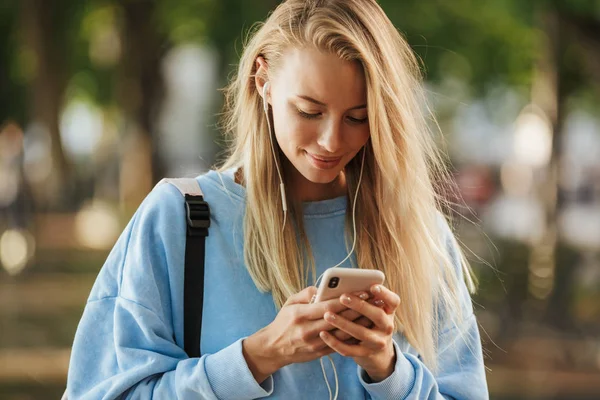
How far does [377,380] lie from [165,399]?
46 cm

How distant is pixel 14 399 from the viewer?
307 inches

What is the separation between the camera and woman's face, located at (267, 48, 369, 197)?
2.39 m

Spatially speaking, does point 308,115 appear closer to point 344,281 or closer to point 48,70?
point 344,281

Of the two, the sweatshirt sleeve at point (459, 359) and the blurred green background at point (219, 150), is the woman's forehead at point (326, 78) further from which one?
the blurred green background at point (219, 150)

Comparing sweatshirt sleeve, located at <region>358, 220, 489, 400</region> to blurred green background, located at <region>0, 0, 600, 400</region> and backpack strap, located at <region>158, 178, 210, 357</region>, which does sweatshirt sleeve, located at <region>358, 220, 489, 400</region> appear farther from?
backpack strap, located at <region>158, 178, 210, 357</region>

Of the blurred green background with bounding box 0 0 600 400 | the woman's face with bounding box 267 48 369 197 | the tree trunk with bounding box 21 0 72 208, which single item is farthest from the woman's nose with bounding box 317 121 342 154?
the tree trunk with bounding box 21 0 72 208

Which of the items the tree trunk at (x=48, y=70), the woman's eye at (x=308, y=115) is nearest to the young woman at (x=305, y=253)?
the woman's eye at (x=308, y=115)

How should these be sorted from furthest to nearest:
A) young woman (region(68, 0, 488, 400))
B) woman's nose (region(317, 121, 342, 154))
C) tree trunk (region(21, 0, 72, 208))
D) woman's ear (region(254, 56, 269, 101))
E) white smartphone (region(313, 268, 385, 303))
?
1. tree trunk (region(21, 0, 72, 208))
2. woman's ear (region(254, 56, 269, 101))
3. woman's nose (region(317, 121, 342, 154))
4. young woman (region(68, 0, 488, 400))
5. white smartphone (region(313, 268, 385, 303))

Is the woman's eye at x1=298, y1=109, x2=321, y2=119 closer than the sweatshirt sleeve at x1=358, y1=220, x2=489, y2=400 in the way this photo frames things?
Yes

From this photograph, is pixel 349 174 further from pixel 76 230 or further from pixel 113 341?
pixel 76 230

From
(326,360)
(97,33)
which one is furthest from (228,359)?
(97,33)

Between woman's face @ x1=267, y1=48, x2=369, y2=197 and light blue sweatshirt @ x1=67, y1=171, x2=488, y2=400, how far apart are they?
0.66 ft

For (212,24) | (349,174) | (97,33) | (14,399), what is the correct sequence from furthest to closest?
(97,33), (212,24), (14,399), (349,174)

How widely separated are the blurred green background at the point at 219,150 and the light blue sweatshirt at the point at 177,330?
0.69 metres
